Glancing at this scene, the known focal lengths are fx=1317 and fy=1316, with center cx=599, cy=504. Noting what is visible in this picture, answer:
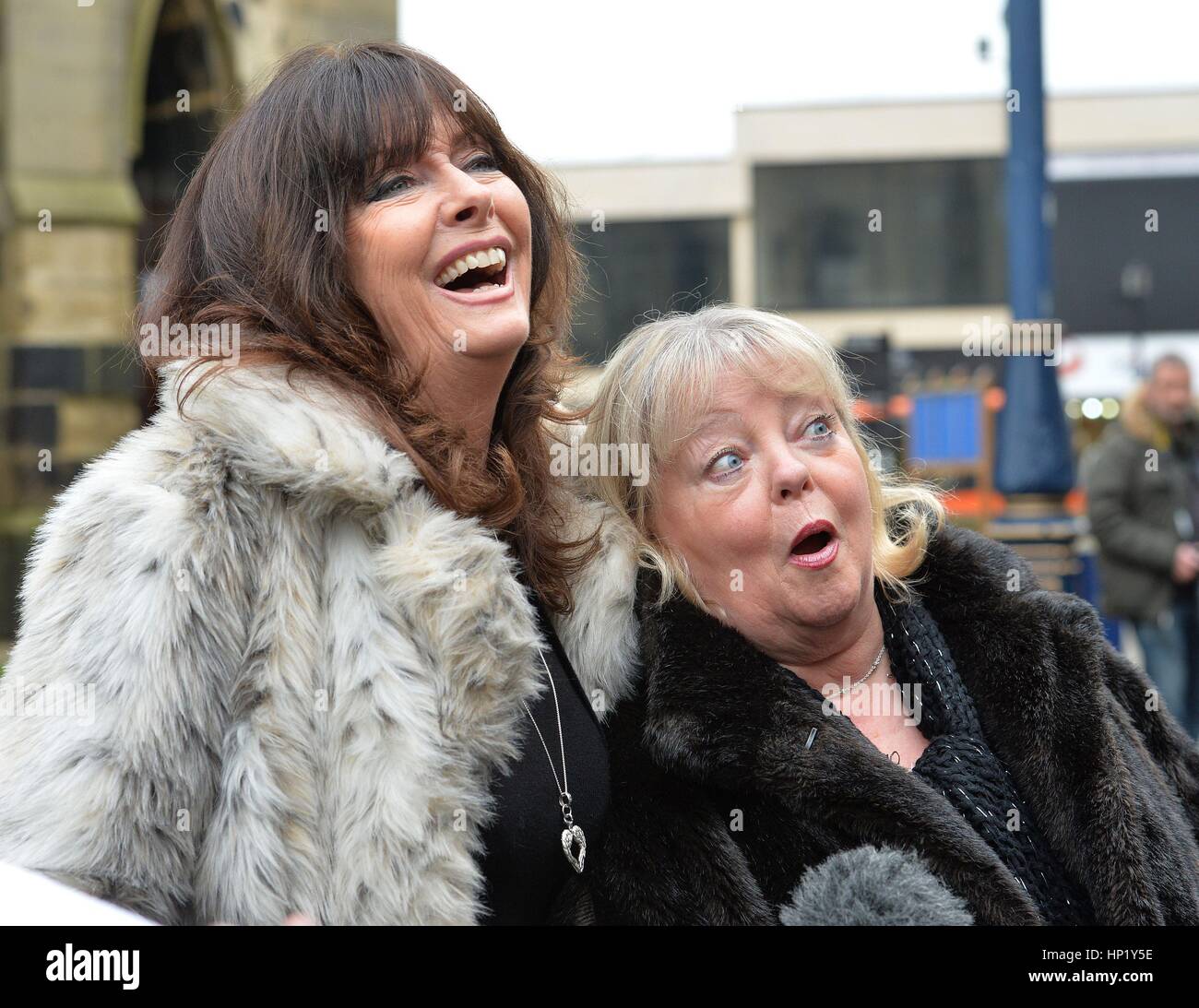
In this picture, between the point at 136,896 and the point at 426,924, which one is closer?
the point at 136,896

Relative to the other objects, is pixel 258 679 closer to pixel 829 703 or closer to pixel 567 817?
pixel 567 817

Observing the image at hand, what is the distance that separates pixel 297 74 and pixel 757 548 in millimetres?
1169

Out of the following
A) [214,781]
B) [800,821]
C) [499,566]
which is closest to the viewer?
[214,781]

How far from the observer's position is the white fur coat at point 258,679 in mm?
1707

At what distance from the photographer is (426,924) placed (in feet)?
6.08

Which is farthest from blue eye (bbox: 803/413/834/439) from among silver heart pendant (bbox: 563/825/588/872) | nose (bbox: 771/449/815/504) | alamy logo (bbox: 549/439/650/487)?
silver heart pendant (bbox: 563/825/588/872)

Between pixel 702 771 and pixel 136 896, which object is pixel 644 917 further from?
pixel 136 896

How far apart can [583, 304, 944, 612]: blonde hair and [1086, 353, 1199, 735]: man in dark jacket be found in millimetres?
4700

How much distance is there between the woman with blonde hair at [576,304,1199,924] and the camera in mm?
2221

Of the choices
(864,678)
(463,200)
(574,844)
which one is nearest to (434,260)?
(463,200)

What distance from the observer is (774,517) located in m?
2.41

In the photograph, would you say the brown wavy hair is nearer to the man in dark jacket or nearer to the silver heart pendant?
the silver heart pendant

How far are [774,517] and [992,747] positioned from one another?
0.61m
